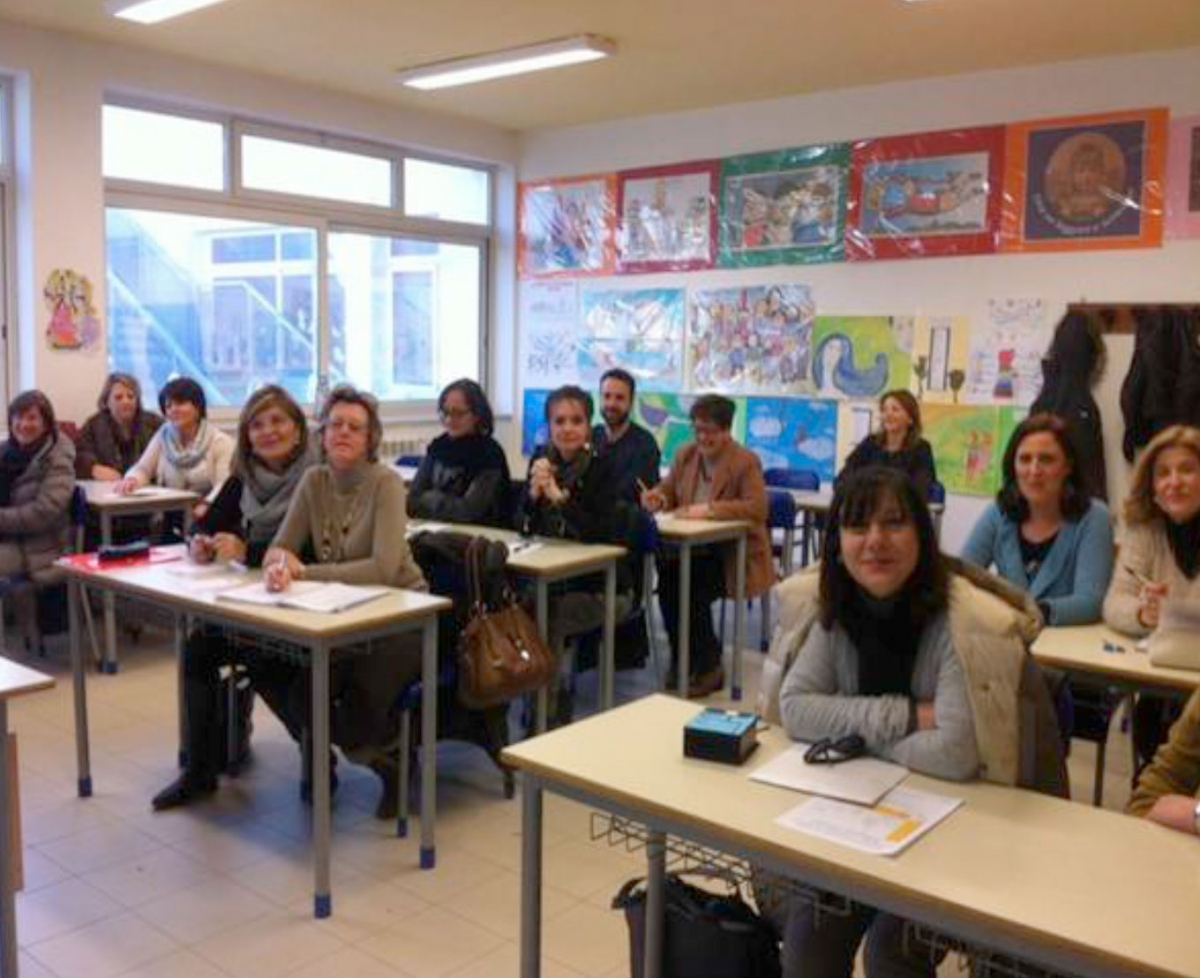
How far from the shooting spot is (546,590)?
379cm

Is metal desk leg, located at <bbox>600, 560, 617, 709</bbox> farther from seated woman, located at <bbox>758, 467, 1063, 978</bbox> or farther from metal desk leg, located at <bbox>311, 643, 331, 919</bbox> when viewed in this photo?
seated woman, located at <bbox>758, 467, 1063, 978</bbox>

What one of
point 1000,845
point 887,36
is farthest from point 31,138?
point 1000,845

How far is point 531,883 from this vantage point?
1989mm

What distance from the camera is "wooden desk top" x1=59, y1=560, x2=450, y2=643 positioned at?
9.30 ft

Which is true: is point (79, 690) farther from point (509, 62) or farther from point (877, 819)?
point (509, 62)

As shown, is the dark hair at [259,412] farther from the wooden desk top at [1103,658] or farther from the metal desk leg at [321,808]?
the wooden desk top at [1103,658]

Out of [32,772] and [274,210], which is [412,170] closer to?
[274,210]

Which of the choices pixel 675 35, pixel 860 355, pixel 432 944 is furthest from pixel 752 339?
pixel 432 944

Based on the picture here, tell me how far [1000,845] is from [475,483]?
126 inches

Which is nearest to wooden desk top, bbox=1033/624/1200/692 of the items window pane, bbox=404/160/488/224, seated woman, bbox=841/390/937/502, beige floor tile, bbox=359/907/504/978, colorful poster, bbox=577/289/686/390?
beige floor tile, bbox=359/907/504/978

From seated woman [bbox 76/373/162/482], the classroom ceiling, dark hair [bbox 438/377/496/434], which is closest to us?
dark hair [bbox 438/377/496/434]

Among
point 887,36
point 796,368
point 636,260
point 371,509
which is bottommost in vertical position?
point 371,509

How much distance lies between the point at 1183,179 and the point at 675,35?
263 centimetres

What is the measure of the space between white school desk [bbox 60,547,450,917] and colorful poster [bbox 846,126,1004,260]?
4.39 meters
